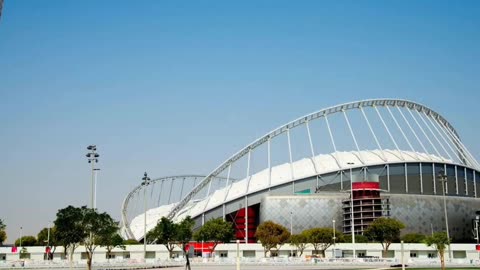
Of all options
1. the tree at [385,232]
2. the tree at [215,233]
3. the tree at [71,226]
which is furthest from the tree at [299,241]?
the tree at [71,226]

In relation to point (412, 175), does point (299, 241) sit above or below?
below

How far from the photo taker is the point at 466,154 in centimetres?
16925

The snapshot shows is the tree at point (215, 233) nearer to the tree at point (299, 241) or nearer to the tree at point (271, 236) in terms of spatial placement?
the tree at point (271, 236)

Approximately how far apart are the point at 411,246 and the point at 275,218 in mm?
34837

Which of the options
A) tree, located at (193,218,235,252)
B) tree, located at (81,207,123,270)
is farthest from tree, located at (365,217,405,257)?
tree, located at (81,207,123,270)

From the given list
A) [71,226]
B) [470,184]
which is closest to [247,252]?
[71,226]

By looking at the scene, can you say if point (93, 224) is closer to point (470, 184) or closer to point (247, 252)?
point (247, 252)

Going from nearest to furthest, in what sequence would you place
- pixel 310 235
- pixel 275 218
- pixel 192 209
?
pixel 310 235
pixel 275 218
pixel 192 209

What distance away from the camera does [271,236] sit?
122188 mm

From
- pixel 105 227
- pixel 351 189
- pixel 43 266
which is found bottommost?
pixel 43 266

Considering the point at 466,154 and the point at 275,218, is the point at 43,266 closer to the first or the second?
the point at 275,218

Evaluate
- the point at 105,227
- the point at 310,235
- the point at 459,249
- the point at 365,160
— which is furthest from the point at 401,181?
the point at 105,227

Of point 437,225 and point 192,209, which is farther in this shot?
point 192,209

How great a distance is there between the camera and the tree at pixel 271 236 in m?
121
